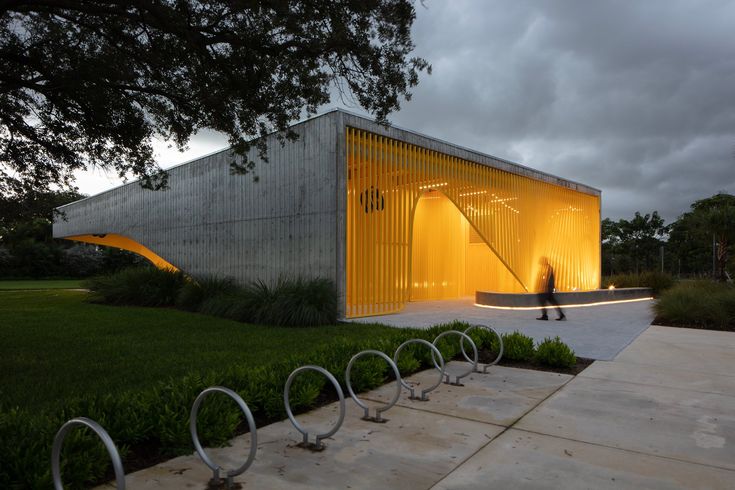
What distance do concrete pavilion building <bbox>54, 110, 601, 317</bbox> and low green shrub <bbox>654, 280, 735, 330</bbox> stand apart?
5.18 m

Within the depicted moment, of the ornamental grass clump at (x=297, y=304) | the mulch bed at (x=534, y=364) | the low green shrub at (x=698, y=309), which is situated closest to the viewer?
the mulch bed at (x=534, y=364)

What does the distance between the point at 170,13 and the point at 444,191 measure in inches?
404

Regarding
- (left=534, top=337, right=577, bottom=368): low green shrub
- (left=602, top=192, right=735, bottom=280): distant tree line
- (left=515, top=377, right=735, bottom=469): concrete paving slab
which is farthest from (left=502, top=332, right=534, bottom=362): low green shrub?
(left=602, top=192, right=735, bottom=280): distant tree line

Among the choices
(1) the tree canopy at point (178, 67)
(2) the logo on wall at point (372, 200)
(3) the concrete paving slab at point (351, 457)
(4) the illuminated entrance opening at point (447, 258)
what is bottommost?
(3) the concrete paving slab at point (351, 457)

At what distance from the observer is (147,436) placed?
381 cm

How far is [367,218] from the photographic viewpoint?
12773mm

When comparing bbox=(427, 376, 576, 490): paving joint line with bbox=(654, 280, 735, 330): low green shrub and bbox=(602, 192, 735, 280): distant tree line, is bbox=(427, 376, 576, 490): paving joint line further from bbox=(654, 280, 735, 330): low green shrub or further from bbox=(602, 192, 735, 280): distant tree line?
bbox=(602, 192, 735, 280): distant tree line

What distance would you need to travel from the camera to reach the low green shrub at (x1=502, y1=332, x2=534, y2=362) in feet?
23.5

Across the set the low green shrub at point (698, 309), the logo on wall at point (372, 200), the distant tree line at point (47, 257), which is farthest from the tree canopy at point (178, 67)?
the distant tree line at point (47, 257)

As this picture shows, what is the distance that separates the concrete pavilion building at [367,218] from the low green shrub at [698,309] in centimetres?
518

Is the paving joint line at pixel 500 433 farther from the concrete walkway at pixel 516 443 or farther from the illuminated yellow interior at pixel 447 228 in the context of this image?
the illuminated yellow interior at pixel 447 228

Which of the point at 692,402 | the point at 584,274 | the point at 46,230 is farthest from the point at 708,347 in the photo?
the point at 46,230

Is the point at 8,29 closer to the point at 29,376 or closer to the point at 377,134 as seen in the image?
the point at 29,376

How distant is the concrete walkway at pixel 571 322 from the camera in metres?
8.91
